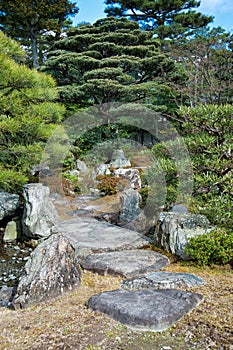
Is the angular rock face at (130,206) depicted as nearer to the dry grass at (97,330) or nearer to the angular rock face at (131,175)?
the angular rock face at (131,175)

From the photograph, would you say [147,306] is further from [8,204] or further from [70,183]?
[70,183]

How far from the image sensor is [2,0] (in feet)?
39.3

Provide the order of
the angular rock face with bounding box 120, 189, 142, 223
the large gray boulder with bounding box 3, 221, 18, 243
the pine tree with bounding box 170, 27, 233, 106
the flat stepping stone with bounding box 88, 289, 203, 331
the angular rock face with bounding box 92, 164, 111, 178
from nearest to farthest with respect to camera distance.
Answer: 1. the flat stepping stone with bounding box 88, 289, 203, 331
2. the large gray boulder with bounding box 3, 221, 18, 243
3. the angular rock face with bounding box 120, 189, 142, 223
4. the angular rock face with bounding box 92, 164, 111, 178
5. the pine tree with bounding box 170, 27, 233, 106

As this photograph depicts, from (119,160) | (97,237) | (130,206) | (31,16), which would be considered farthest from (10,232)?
(31,16)

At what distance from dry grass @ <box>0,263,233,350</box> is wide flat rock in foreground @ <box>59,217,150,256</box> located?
4.55 feet

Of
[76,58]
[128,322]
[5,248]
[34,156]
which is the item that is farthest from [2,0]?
[128,322]

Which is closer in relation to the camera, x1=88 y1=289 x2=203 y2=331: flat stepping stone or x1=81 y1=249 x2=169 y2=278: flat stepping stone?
x1=88 y1=289 x2=203 y2=331: flat stepping stone

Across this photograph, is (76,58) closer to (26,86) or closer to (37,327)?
(26,86)

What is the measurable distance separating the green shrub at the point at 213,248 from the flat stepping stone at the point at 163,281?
0.40 meters

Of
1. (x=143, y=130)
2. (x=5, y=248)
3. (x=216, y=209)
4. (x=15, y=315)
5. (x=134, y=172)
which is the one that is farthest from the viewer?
(x=143, y=130)

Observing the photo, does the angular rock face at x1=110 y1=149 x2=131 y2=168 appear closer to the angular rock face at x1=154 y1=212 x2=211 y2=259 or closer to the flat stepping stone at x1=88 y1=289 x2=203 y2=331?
the angular rock face at x1=154 y1=212 x2=211 y2=259

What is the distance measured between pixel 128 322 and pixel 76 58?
32.3ft

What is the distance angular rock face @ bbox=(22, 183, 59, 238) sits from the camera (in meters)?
5.24

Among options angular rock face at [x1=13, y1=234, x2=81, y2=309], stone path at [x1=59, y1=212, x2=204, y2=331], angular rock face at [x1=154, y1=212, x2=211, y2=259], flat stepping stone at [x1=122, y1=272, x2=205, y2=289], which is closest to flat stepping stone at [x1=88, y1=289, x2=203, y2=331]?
stone path at [x1=59, y1=212, x2=204, y2=331]
